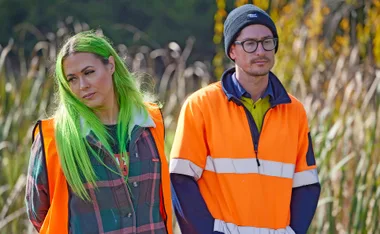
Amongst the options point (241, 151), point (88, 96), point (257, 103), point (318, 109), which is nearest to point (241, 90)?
point (257, 103)

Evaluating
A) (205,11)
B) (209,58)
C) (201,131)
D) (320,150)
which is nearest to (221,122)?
(201,131)

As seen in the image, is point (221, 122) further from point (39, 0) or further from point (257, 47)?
point (39, 0)

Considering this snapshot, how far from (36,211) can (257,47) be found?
37.3 inches

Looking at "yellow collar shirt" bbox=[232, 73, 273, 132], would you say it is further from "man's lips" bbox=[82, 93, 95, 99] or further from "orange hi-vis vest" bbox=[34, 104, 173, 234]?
"orange hi-vis vest" bbox=[34, 104, 173, 234]

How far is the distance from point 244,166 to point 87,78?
629mm

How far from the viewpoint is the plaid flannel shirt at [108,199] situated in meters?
2.71

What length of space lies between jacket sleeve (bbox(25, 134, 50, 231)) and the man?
1.52 feet

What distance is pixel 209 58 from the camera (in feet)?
61.1

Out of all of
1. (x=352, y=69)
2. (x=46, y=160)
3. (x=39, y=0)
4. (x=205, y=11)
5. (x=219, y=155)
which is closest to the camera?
(x=46, y=160)

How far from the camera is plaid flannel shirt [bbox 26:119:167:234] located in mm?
2711

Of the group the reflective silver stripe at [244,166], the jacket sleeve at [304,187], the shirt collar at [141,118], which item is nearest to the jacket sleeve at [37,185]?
the shirt collar at [141,118]

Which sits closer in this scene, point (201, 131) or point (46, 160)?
point (46, 160)

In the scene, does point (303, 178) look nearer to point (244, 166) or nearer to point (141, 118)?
point (244, 166)

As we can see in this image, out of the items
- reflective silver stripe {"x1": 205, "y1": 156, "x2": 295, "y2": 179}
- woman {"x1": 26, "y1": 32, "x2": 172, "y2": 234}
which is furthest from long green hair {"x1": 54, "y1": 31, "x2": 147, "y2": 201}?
reflective silver stripe {"x1": 205, "y1": 156, "x2": 295, "y2": 179}
